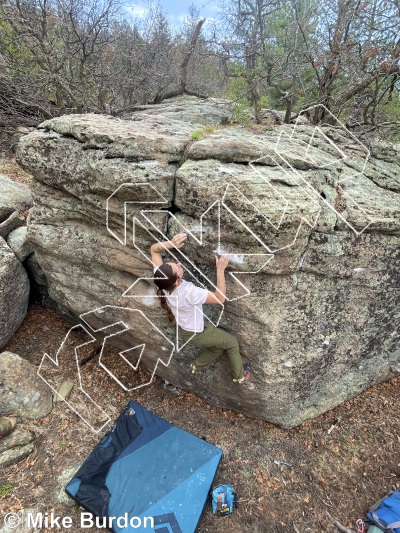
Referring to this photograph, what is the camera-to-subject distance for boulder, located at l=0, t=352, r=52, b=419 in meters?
4.59

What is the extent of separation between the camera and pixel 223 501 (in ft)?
12.8

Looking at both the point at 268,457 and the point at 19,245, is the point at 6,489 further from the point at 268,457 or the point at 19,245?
the point at 19,245

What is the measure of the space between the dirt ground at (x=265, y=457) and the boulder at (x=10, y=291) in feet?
3.97

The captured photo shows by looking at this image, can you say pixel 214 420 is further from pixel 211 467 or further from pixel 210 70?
pixel 210 70

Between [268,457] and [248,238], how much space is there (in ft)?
9.91

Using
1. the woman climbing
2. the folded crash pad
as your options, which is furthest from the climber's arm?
the folded crash pad

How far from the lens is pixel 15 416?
457cm

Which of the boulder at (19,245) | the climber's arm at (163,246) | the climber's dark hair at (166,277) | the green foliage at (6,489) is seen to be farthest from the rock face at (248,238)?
the green foliage at (6,489)

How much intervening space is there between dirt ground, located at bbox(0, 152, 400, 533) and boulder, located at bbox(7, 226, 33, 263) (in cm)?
208

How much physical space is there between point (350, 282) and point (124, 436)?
135 inches

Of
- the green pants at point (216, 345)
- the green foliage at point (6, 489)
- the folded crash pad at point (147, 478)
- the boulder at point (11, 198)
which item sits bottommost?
the green foliage at point (6, 489)

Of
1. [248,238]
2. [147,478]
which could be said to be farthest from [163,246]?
[147,478]

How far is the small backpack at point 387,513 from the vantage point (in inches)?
143

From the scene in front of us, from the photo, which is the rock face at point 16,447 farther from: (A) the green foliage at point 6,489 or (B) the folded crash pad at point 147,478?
(B) the folded crash pad at point 147,478
